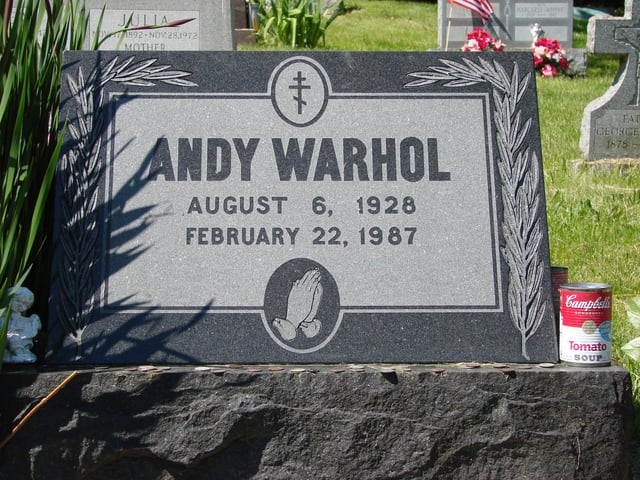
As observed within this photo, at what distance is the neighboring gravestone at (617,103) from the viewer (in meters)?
7.77

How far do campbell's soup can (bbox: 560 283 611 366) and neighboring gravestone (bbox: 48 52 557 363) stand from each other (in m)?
0.10

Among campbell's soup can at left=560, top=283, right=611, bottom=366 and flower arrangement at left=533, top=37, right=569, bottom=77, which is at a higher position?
flower arrangement at left=533, top=37, right=569, bottom=77

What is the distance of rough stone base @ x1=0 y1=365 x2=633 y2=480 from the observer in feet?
8.62

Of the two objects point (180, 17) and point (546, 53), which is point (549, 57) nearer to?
point (546, 53)

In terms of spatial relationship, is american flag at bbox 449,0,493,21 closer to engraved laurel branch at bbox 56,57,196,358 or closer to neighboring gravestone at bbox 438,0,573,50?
neighboring gravestone at bbox 438,0,573,50

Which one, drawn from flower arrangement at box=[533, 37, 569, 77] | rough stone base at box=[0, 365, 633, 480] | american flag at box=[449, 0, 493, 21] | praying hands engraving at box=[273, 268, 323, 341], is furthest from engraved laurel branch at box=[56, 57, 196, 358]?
flower arrangement at box=[533, 37, 569, 77]

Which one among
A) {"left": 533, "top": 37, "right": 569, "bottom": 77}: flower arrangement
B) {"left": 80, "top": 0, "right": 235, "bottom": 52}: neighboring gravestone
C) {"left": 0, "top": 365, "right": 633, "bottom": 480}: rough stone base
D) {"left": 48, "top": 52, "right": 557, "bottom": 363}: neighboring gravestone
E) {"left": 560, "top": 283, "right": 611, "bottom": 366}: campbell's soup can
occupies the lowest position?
{"left": 0, "top": 365, "right": 633, "bottom": 480}: rough stone base

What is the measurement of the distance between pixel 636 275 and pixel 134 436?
3.26 m

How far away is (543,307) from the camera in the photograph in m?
2.83

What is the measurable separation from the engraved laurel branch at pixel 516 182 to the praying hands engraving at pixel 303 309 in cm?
66

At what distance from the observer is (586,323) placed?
2.66 m

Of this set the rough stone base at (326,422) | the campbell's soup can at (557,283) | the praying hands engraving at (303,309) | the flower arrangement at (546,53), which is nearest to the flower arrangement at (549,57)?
the flower arrangement at (546,53)

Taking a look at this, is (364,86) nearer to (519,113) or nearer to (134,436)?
(519,113)

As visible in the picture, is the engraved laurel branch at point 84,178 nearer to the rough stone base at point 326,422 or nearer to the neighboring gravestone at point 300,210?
the neighboring gravestone at point 300,210
